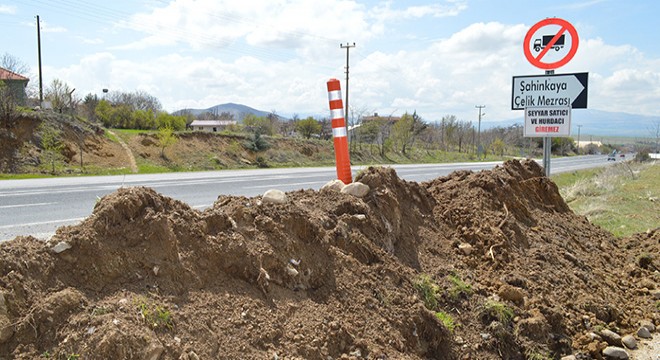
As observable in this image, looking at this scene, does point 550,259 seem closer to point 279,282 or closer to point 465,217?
point 465,217

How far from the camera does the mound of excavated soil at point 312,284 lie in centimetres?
273

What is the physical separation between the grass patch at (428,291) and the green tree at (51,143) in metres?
20.7

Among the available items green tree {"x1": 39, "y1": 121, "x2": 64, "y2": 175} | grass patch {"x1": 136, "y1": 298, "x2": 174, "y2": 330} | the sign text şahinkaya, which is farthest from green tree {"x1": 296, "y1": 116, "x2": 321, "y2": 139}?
grass patch {"x1": 136, "y1": 298, "x2": 174, "y2": 330}

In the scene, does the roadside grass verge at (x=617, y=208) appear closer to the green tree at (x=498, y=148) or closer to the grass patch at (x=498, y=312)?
the grass patch at (x=498, y=312)

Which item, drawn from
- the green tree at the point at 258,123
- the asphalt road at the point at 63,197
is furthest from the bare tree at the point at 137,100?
the asphalt road at the point at 63,197

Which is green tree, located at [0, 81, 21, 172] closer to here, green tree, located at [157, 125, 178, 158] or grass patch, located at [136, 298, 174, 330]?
green tree, located at [157, 125, 178, 158]

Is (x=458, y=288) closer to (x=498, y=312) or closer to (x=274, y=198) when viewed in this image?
(x=498, y=312)

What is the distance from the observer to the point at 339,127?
18.2ft

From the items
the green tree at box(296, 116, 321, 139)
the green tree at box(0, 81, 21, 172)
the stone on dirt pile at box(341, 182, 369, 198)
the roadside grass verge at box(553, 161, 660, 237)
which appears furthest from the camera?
the green tree at box(296, 116, 321, 139)

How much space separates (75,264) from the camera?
9.76ft

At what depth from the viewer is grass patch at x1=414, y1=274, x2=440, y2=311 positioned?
161 inches

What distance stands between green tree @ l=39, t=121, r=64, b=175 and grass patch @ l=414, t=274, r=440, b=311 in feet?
67.8

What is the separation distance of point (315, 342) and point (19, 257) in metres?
1.77

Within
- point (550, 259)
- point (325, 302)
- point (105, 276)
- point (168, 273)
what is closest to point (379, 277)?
point (325, 302)
